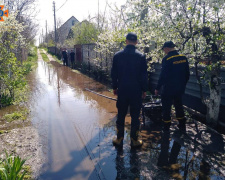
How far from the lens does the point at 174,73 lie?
13.8 ft

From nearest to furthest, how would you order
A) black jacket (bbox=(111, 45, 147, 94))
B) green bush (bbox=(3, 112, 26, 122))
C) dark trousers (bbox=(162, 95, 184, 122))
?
black jacket (bbox=(111, 45, 147, 94))
dark trousers (bbox=(162, 95, 184, 122))
green bush (bbox=(3, 112, 26, 122))

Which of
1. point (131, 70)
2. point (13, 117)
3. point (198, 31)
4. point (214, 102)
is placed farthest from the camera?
point (13, 117)

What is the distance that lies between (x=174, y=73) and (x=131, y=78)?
3.48ft

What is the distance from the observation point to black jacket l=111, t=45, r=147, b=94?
12.0 feet

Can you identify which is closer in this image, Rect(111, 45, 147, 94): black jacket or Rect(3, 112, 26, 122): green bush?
Rect(111, 45, 147, 94): black jacket

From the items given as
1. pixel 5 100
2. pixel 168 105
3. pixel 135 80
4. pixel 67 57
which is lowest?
pixel 5 100

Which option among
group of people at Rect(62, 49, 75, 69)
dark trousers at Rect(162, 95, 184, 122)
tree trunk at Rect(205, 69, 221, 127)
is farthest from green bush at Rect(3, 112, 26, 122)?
group of people at Rect(62, 49, 75, 69)

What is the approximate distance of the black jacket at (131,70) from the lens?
365cm

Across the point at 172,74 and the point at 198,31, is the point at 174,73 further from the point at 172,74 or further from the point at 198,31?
the point at 198,31

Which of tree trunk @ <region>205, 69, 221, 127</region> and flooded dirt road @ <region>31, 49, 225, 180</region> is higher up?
tree trunk @ <region>205, 69, 221, 127</region>

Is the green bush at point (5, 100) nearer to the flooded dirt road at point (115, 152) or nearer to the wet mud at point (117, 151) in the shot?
the wet mud at point (117, 151)

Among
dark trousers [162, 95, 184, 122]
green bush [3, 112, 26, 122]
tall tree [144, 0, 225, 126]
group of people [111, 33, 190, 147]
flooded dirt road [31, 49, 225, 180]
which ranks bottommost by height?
flooded dirt road [31, 49, 225, 180]

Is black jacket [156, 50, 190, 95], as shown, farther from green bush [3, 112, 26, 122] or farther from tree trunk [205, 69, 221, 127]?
green bush [3, 112, 26, 122]

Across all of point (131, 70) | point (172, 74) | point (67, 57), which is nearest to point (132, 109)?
point (131, 70)
